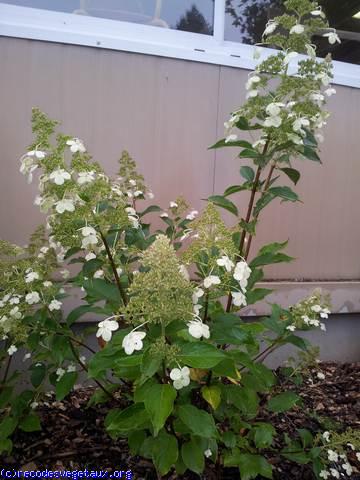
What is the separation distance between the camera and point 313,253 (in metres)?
3.38

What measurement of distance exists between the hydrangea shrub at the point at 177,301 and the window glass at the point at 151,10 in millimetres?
1259

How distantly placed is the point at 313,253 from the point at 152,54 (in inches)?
74.2

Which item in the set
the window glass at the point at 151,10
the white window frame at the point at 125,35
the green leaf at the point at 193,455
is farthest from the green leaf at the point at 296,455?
the window glass at the point at 151,10

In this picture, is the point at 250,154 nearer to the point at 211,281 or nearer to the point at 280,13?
the point at 211,281

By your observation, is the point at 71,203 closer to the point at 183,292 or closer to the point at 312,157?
the point at 183,292

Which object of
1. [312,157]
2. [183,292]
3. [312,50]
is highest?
[312,50]

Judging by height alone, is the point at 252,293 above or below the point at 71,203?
below

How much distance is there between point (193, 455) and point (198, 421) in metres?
0.23

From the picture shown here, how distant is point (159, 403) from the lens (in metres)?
1.23

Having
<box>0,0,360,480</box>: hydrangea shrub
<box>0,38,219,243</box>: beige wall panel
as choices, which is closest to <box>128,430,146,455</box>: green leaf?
<box>0,0,360,480</box>: hydrangea shrub

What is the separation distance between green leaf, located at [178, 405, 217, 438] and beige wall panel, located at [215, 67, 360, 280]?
1896mm

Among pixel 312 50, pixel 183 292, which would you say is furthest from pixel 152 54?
pixel 183 292

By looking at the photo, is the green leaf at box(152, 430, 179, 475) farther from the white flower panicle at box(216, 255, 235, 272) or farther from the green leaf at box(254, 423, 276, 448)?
the white flower panicle at box(216, 255, 235, 272)

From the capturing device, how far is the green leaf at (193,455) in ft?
4.95
